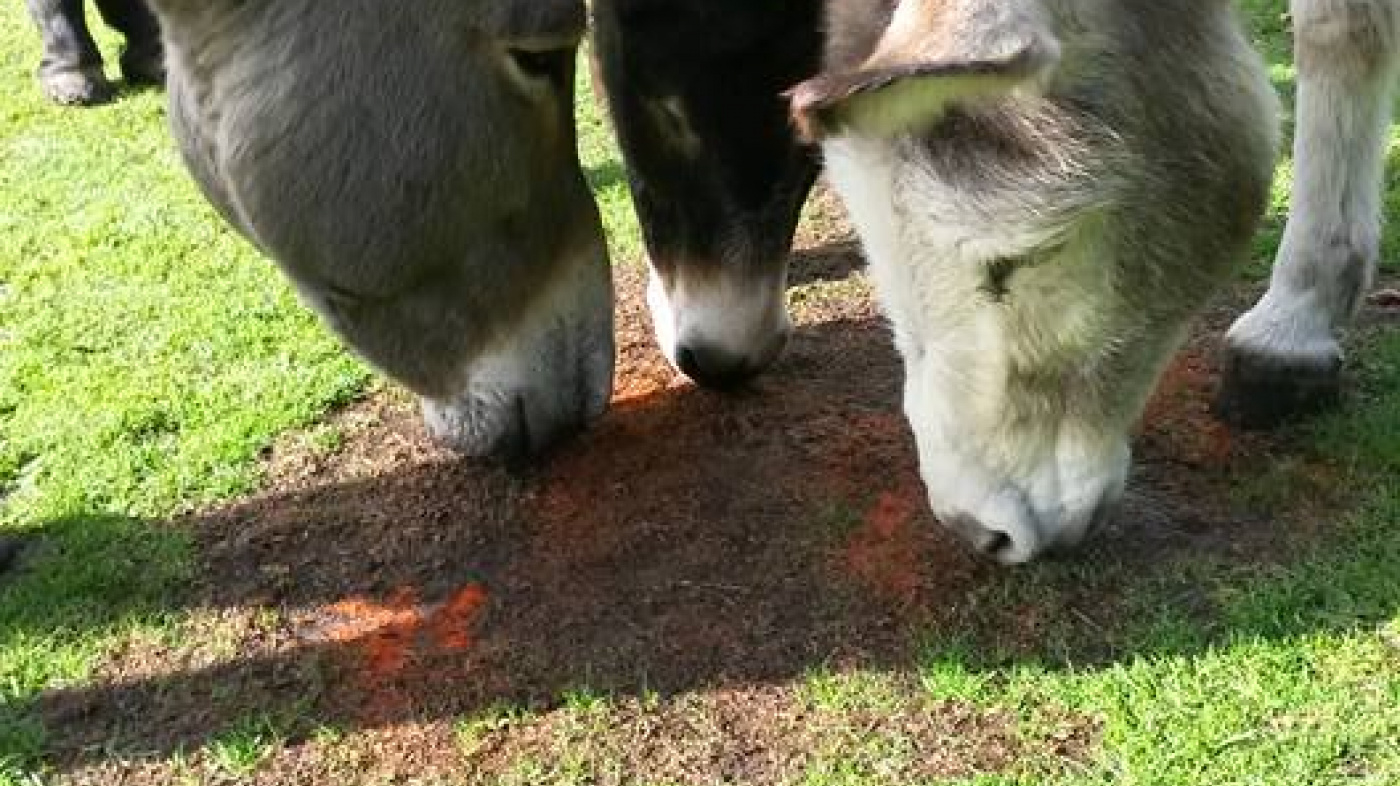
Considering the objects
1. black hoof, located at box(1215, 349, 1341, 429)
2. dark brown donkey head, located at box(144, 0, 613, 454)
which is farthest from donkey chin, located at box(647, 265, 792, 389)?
black hoof, located at box(1215, 349, 1341, 429)

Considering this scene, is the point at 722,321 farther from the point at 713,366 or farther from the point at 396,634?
the point at 396,634

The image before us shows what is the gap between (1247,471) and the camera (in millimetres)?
3512

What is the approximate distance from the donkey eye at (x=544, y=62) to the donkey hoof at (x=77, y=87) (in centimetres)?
521

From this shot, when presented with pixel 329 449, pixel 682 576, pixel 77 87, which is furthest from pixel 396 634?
pixel 77 87

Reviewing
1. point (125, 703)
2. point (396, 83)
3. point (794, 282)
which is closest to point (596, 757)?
point (125, 703)

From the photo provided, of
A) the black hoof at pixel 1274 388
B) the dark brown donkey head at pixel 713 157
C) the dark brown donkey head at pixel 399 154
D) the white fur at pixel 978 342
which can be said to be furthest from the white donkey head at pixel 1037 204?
the black hoof at pixel 1274 388

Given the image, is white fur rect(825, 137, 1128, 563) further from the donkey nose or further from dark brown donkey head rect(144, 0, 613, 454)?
the donkey nose

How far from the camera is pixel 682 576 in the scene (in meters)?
3.40

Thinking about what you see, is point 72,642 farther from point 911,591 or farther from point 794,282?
point 794,282

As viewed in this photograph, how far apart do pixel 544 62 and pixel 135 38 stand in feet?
17.7

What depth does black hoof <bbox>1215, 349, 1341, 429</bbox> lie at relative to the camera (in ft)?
11.8

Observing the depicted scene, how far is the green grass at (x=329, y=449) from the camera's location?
2.86 meters

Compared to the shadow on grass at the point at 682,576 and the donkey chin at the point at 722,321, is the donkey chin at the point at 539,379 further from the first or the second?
the donkey chin at the point at 722,321

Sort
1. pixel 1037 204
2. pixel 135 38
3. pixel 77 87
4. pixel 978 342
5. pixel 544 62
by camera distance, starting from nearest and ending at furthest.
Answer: pixel 1037 204 < pixel 978 342 < pixel 544 62 < pixel 77 87 < pixel 135 38
